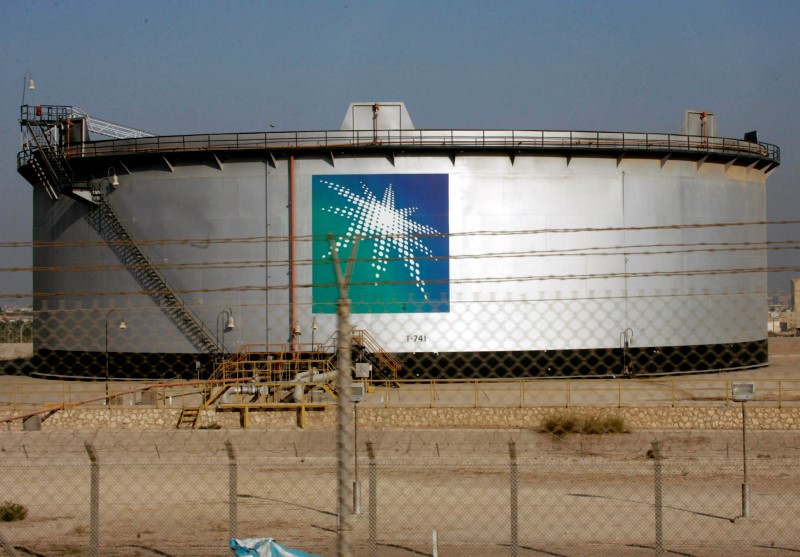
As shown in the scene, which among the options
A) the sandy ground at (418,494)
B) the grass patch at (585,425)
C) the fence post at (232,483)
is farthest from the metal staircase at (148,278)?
the fence post at (232,483)

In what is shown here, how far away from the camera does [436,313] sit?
832 inches

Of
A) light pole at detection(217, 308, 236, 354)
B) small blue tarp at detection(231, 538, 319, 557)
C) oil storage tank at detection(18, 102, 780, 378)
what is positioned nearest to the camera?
small blue tarp at detection(231, 538, 319, 557)

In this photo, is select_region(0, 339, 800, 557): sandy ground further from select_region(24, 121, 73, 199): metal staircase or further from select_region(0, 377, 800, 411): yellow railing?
select_region(24, 121, 73, 199): metal staircase

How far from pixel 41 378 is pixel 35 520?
49.1ft

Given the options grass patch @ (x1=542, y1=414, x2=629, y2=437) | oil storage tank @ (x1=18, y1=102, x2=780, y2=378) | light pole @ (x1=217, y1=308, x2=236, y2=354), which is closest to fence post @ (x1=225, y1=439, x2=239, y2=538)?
grass patch @ (x1=542, y1=414, x2=629, y2=437)

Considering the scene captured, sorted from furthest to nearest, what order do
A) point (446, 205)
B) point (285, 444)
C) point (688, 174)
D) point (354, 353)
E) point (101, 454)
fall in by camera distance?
point (688, 174) < point (446, 205) < point (354, 353) < point (285, 444) < point (101, 454)

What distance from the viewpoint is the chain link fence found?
852cm

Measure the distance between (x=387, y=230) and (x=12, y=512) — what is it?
12.5 metres

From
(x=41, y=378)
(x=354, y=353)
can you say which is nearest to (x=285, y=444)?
(x=354, y=353)

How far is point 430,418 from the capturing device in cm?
1648

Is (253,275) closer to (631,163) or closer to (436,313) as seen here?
(436,313)

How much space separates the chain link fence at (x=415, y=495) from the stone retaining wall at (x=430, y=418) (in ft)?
3.50

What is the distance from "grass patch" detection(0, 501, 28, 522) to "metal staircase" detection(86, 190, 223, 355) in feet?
36.1

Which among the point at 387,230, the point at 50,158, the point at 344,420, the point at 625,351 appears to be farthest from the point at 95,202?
the point at 344,420
